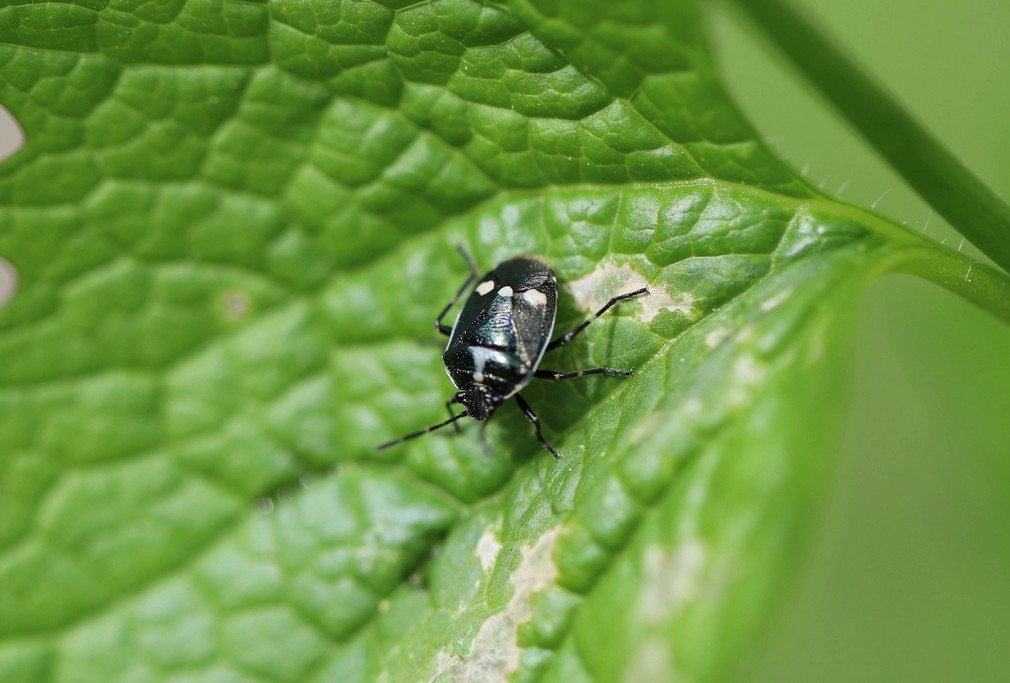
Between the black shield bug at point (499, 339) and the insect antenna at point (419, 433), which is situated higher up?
the black shield bug at point (499, 339)

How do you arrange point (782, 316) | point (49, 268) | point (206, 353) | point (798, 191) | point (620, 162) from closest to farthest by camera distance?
point (782, 316) → point (798, 191) → point (620, 162) → point (49, 268) → point (206, 353)

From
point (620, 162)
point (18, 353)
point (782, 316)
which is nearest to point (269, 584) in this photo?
point (18, 353)

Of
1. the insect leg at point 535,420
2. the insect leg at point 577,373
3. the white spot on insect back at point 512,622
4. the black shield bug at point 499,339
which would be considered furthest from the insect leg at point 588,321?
the white spot on insect back at point 512,622

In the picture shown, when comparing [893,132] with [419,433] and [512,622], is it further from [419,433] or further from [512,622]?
[419,433]

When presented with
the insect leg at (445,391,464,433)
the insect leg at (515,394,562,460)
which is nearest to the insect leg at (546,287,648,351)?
the insect leg at (515,394,562,460)

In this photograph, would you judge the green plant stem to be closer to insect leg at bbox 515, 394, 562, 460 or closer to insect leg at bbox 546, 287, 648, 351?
insect leg at bbox 546, 287, 648, 351

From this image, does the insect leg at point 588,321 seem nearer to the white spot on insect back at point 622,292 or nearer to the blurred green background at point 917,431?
the white spot on insect back at point 622,292

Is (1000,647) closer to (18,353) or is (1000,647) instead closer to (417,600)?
(417,600)
